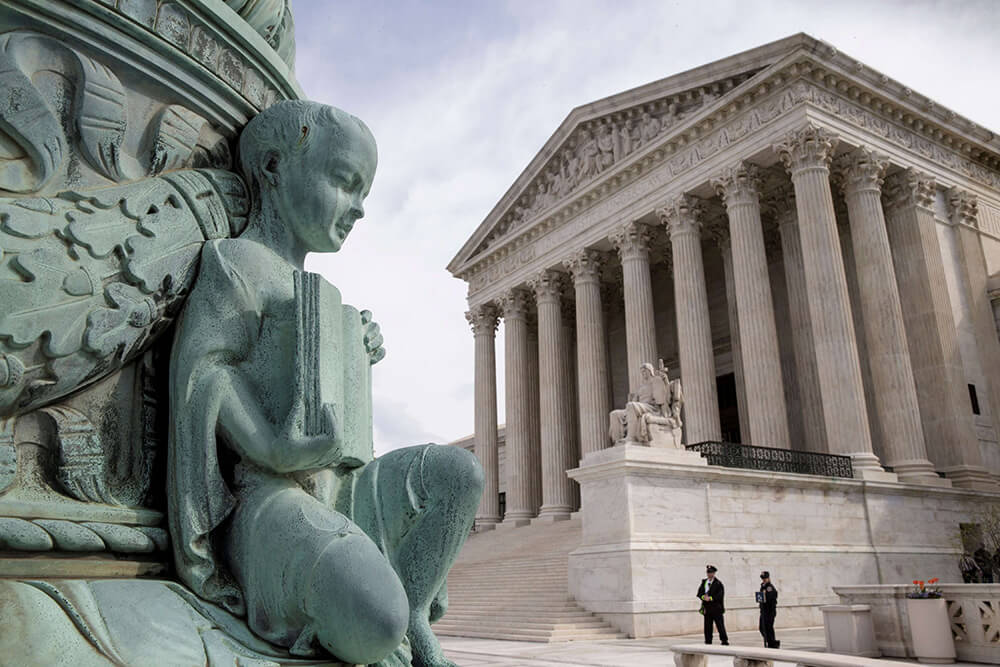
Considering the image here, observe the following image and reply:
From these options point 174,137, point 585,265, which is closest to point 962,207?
point 585,265

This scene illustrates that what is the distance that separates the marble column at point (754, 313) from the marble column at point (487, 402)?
14429 millimetres

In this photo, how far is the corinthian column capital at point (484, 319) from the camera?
38.9 meters

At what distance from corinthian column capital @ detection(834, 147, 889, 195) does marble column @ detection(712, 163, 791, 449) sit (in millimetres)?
2791

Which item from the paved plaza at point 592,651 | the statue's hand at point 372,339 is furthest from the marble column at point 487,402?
the statue's hand at point 372,339

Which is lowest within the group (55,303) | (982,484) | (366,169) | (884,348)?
(55,303)

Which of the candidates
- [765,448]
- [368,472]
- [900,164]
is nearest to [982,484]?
[765,448]

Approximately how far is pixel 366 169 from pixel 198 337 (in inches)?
37.6

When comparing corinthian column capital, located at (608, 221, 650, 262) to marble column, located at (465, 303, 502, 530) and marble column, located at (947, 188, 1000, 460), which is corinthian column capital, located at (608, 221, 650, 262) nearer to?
marble column, located at (465, 303, 502, 530)

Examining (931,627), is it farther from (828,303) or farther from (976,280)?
(976,280)

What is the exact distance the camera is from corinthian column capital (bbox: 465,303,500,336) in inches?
1531

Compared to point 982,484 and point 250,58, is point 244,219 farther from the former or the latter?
point 982,484

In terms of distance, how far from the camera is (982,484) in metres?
23.9

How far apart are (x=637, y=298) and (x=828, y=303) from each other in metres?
7.48

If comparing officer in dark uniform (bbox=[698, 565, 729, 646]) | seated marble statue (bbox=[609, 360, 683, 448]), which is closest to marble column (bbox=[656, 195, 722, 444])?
seated marble statue (bbox=[609, 360, 683, 448])
